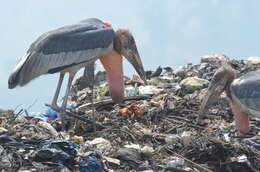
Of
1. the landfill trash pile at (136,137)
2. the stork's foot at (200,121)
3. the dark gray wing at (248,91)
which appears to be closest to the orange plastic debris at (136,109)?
the landfill trash pile at (136,137)

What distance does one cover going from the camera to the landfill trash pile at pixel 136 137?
716 cm

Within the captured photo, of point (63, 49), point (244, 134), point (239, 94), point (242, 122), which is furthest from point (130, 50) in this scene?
point (244, 134)

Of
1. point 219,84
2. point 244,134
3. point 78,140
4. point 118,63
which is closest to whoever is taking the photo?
point 78,140

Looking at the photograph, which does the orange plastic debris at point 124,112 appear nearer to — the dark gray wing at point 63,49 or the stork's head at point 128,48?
the stork's head at point 128,48

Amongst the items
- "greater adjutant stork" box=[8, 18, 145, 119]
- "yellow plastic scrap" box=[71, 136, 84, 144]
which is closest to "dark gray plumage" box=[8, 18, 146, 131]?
"greater adjutant stork" box=[8, 18, 145, 119]

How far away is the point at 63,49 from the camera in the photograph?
31.1ft

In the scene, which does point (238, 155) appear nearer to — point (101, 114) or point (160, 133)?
point (160, 133)

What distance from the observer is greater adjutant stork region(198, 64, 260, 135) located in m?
9.12

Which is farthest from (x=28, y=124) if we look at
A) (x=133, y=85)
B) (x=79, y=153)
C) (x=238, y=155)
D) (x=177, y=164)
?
(x=133, y=85)

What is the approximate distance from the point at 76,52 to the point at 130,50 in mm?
983

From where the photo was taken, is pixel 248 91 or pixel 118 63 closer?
pixel 248 91

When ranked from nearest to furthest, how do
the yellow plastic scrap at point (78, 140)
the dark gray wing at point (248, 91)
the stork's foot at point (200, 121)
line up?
the yellow plastic scrap at point (78, 140), the dark gray wing at point (248, 91), the stork's foot at point (200, 121)

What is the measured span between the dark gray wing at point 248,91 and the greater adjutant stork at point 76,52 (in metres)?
1.64

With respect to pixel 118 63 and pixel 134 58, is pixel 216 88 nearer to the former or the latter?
pixel 134 58
